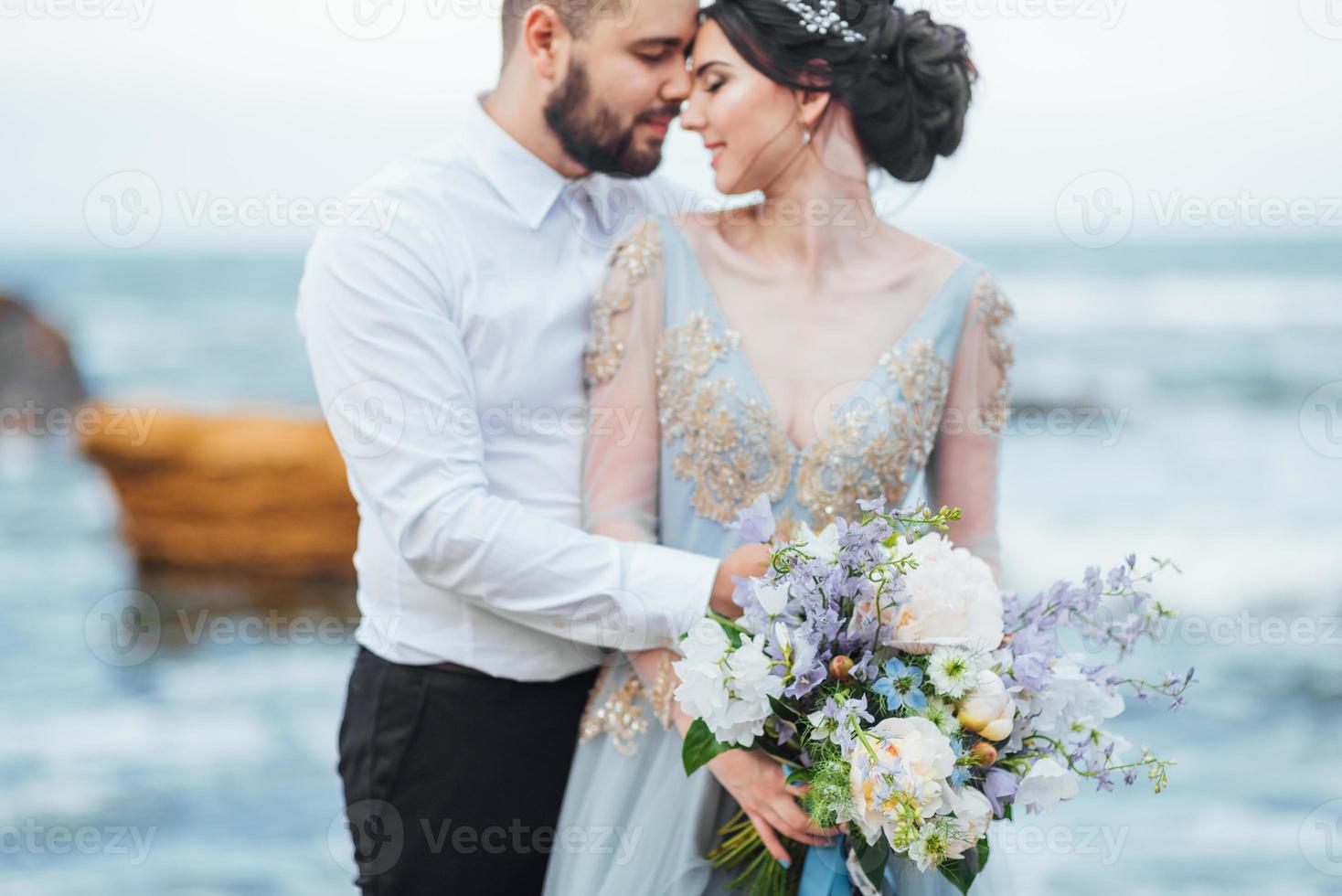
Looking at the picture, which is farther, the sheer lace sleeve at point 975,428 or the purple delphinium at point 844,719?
the sheer lace sleeve at point 975,428

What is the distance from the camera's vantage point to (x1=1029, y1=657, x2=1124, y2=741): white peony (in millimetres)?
1875

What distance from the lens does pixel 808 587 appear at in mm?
1787

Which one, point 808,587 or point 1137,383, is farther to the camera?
point 1137,383

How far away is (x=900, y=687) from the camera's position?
1778mm

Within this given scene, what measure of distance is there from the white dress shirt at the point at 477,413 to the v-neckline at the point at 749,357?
181 millimetres

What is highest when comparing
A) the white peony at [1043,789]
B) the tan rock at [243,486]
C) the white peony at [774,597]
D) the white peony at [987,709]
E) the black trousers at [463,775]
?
the white peony at [774,597]

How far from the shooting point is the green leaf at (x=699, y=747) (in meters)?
1.91

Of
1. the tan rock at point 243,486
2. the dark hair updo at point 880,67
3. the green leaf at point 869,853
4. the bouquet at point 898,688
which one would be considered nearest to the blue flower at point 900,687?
the bouquet at point 898,688

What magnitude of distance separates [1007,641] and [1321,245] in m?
19.7

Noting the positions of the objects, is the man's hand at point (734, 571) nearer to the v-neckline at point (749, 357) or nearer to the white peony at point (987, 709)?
the v-neckline at point (749, 357)

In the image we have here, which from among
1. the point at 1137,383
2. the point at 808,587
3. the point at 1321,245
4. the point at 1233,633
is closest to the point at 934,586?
the point at 808,587

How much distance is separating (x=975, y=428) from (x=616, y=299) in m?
0.69

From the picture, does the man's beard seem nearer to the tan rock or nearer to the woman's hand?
the woman's hand

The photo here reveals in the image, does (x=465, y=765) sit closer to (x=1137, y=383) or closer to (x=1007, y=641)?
(x=1007, y=641)
